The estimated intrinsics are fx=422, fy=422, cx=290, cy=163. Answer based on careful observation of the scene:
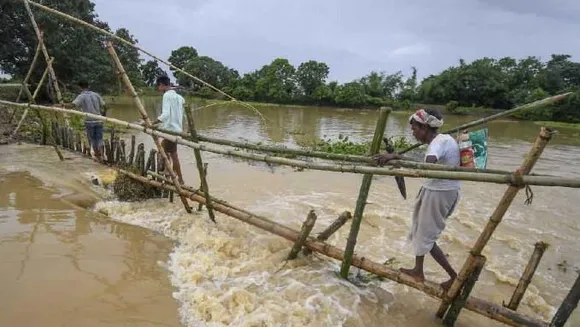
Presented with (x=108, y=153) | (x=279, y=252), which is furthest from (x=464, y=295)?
(x=108, y=153)

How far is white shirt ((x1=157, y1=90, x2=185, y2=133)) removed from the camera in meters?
5.77

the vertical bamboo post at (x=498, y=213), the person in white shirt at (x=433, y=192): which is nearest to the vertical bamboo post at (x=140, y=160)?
the person in white shirt at (x=433, y=192)

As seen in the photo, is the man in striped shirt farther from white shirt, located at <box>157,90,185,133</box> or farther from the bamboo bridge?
the bamboo bridge

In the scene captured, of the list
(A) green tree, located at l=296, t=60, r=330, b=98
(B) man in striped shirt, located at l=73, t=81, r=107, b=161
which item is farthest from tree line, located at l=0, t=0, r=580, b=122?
(B) man in striped shirt, located at l=73, t=81, r=107, b=161

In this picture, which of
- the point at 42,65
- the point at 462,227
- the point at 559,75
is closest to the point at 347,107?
the point at 559,75

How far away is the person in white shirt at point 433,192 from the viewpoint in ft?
10.5

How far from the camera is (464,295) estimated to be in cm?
317

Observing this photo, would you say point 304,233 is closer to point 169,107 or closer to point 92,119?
point 169,107

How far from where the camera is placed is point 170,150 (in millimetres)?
6148

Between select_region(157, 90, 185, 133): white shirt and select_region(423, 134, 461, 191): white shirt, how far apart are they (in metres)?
3.63

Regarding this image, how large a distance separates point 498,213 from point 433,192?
0.50 metres

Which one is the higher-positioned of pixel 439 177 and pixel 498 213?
pixel 439 177

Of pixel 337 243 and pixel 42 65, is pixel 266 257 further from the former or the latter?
pixel 42 65

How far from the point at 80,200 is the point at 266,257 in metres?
2.78
